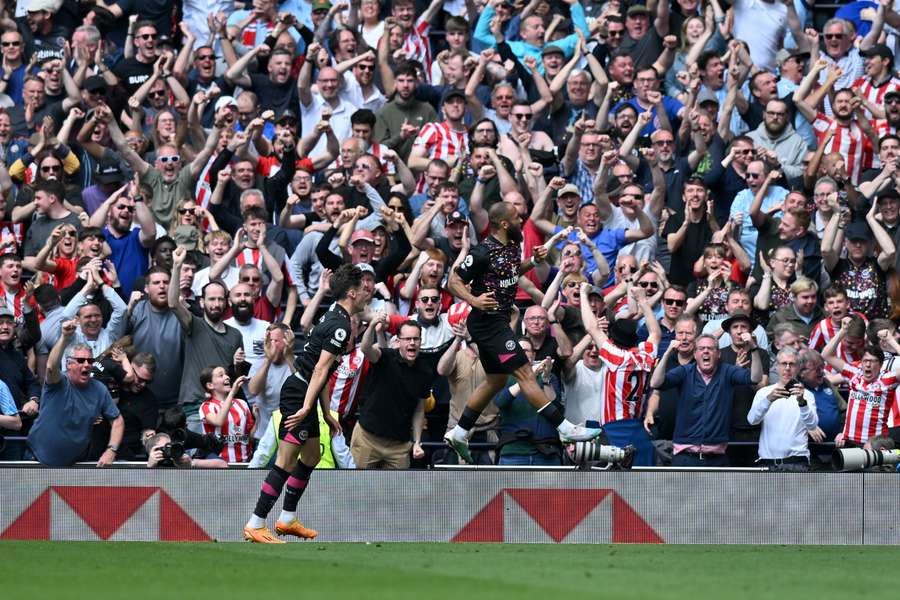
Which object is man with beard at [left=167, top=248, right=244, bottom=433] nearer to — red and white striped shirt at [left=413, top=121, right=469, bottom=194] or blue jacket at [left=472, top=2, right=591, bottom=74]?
red and white striped shirt at [left=413, top=121, right=469, bottom=194]

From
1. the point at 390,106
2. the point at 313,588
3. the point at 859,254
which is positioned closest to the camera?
the point at 313,588

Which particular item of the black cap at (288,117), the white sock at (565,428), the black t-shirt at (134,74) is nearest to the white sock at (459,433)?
the white sock at (565,428)

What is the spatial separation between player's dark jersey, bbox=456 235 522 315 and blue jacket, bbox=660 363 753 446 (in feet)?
7.37

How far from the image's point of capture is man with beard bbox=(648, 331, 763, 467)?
15.9m

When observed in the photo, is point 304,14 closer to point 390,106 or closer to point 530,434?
point 390,106

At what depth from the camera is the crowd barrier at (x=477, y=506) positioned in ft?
49.4

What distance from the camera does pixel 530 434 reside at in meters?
16.2

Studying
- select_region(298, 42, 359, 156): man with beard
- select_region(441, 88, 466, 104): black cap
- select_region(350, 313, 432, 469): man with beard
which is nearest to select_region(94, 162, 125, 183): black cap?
select_region(298, 42, 359, 156): man with beard

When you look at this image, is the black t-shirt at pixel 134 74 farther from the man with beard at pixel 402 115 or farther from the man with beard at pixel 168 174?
the man with beard at pixel 402 115

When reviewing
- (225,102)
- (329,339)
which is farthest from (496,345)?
(225,102)

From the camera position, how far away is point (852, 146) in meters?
19.5

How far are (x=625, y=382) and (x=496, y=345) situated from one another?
2300 millimetres

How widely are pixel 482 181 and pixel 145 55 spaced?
5291mm

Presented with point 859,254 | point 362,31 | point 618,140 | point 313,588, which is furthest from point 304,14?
point 313,588
